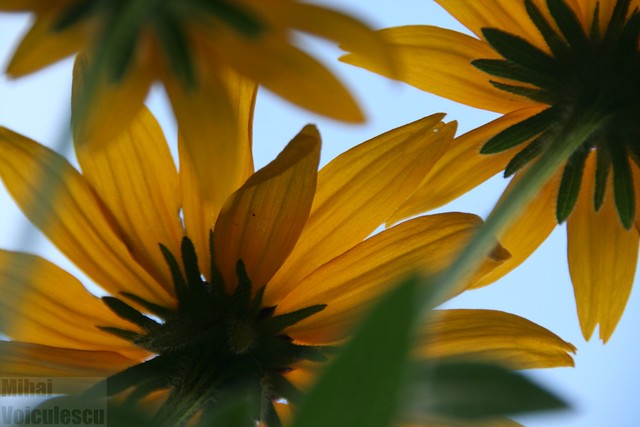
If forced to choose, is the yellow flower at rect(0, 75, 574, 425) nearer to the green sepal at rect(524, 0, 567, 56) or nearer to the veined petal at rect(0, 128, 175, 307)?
the veined petal at rect(0, 128, 175, 307)

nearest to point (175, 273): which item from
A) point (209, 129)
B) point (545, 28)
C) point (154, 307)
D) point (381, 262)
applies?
point (154, 307)

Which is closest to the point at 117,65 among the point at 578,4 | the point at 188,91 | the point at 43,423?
the point at 188,91

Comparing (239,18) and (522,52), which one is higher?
(522,52)

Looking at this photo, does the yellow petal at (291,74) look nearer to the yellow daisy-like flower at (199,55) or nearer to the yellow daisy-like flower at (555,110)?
the yellow daisy-like flower at (199,55)

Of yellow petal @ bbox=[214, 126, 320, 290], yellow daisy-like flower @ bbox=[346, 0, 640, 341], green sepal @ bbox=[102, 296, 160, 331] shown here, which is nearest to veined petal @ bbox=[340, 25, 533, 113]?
yellow daisy-like flower @ bbox=[346, 0, 640, 341]

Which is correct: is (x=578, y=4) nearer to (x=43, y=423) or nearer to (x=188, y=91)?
(x=188, y=91)

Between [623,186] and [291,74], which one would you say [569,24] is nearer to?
[623,186]

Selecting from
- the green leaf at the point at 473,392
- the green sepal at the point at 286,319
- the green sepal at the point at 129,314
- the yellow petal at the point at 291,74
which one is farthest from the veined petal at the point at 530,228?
the green leaf at the point at 473,392
